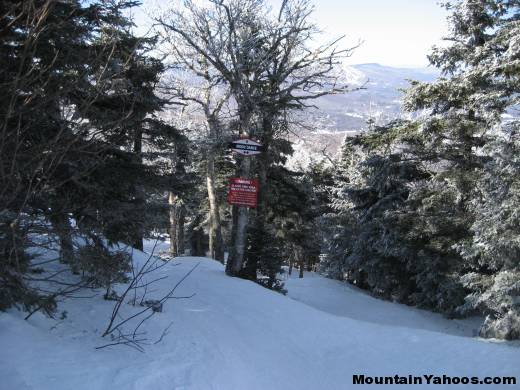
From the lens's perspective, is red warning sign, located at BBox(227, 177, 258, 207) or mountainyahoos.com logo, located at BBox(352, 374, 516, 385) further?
red warning sign, located at BBox(227, 177, 258, 207)

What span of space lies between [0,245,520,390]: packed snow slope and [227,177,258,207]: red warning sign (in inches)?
79.3

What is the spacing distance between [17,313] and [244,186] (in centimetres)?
674

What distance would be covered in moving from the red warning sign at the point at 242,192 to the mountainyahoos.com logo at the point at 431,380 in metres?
5.65

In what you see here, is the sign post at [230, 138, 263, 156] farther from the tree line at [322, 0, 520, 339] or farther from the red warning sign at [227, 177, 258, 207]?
the tree line at [322, 0, 520, 339]

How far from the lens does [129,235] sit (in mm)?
6602

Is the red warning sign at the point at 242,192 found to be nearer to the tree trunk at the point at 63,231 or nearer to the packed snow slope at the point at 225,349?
the packed snow slope at the point at 225,349

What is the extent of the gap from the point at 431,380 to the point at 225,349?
3096mm

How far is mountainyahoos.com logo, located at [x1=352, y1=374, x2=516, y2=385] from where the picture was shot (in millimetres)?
6332

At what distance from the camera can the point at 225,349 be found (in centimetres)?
606

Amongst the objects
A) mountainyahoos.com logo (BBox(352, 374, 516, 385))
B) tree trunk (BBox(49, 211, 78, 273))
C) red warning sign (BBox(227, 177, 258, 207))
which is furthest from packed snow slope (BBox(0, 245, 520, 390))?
red warning sign (BBox(227, 177, 258, 207))

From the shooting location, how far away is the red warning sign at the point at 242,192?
444 inches

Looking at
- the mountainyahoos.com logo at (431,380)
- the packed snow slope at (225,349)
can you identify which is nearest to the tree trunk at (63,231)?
the packed snow slope at (225,349)

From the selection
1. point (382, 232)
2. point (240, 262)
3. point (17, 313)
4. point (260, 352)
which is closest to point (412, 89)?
point (382, 232)

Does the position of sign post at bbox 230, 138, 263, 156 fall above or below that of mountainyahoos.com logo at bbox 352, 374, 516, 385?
above
